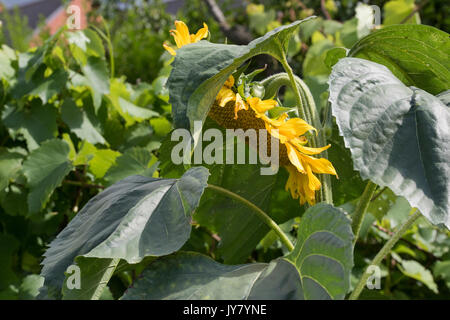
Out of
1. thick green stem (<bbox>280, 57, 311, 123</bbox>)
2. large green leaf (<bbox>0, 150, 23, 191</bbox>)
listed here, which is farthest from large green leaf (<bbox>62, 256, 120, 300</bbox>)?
large green leaf (<bbox>0, 150, 23, 191</bbox>)

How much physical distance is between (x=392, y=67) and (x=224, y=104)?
0.97ft

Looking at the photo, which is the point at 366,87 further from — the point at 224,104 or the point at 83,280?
the point at 83,280

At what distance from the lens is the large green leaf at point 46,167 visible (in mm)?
1052

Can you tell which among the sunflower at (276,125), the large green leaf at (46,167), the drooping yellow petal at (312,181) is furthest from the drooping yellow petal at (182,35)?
the large green leaf at (46,167)

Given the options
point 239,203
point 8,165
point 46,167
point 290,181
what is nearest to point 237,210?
point 239,203

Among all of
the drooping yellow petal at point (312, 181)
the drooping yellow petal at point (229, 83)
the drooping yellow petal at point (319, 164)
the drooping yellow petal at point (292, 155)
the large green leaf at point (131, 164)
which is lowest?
the large green leaf at point (131, 164)

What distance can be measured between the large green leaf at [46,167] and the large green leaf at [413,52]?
649 mm

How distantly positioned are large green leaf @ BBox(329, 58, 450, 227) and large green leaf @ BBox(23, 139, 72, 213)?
27.1 inches

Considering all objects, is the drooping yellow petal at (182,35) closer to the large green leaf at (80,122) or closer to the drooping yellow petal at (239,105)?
the drooping yellow petal at (239,105)

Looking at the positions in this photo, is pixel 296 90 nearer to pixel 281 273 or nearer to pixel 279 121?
pixel 279 121

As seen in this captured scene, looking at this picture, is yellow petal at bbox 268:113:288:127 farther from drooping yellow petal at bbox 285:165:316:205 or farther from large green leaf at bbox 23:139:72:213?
large green leaf at bbox 23:139:72:213

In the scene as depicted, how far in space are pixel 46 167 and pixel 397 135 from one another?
2.57ft

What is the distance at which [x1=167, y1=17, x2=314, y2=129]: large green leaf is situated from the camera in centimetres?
52
